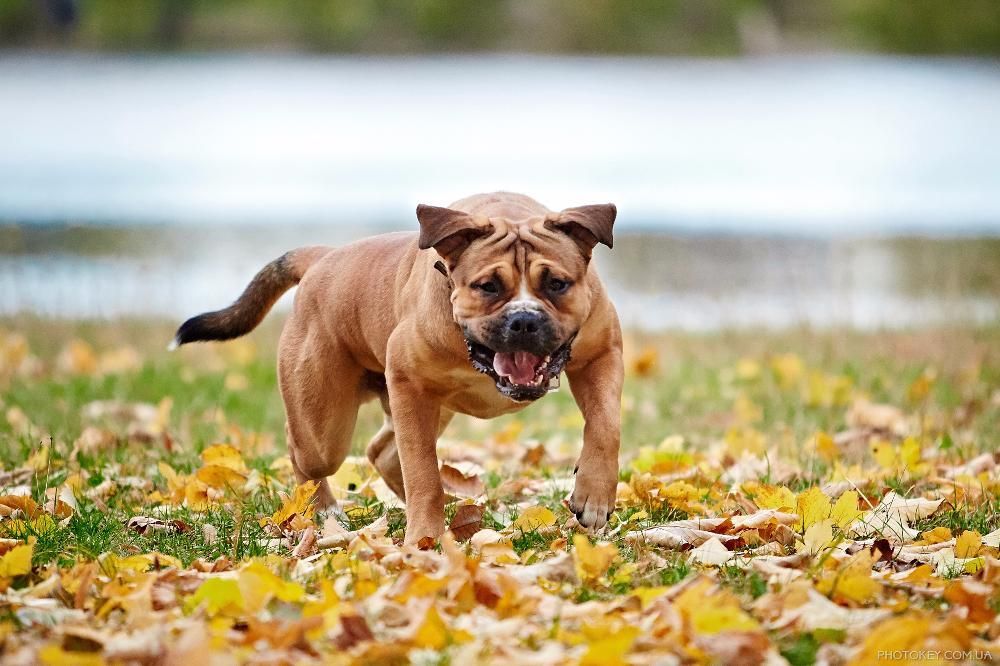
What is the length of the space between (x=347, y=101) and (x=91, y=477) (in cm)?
2796

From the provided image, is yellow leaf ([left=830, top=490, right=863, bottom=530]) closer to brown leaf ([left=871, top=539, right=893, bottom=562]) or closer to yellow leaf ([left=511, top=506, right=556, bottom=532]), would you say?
brown leaf ([left=871, top=539, right=893, bottom=562])

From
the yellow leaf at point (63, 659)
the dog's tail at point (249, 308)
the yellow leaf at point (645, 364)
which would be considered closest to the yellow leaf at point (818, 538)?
the yellow leaf at point (63, 659)

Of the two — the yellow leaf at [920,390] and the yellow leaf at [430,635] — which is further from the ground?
the yellow leaf at [430,635]

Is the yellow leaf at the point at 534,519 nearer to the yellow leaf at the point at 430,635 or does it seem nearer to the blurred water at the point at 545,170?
the yellow leaf at the point at 430,635

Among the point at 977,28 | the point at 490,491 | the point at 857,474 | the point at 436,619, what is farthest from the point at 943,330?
the point at 977,28

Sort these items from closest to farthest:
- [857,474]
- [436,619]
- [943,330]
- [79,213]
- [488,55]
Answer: [436,619], [857,474], [943,330], [79,213], [488,55]

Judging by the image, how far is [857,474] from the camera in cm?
658

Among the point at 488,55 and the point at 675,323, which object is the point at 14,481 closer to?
the point at 675,323

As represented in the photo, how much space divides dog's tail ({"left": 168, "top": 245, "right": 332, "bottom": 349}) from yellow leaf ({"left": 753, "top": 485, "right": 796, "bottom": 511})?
2362mm

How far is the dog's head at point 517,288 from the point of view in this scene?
518 cm

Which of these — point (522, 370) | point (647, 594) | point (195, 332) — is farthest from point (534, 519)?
point (195, 332)

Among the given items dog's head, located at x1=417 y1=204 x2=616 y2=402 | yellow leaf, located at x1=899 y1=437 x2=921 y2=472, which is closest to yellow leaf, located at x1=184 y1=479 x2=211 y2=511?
dog's head, located at x1=417 y1=204 x2=616 y2=402

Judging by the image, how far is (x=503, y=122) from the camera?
32.5 metres

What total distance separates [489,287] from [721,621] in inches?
68.5
